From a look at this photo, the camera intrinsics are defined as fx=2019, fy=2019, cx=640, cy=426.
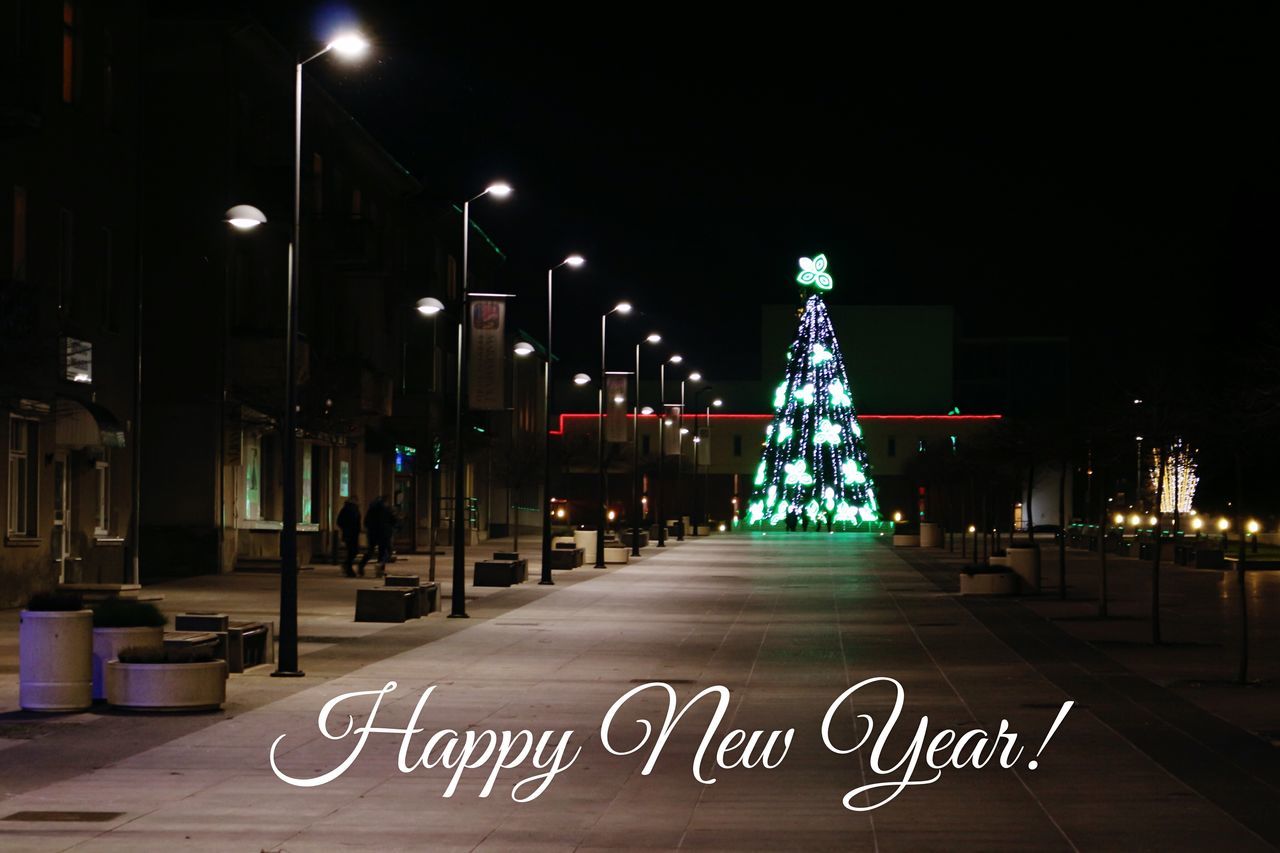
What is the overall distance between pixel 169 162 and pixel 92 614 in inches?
1167

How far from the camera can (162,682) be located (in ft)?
60.2

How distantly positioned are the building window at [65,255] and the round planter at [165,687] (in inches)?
732

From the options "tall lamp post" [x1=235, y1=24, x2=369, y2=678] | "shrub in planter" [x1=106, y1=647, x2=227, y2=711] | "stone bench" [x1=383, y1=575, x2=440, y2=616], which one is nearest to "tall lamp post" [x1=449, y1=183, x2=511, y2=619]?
"stone bench" [x1=383, y1=575, x2=440, y2=616]

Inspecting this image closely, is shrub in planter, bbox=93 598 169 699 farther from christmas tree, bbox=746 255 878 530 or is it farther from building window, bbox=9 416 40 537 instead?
christmas tree, bbox=746 255 878 530

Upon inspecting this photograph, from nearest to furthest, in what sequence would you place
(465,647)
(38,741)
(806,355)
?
1. (38,741)
2. (465,647)
3. (806,355)

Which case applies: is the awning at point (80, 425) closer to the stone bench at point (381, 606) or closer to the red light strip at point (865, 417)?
the stone bench at point (381, 606)

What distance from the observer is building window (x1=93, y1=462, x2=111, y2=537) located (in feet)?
132

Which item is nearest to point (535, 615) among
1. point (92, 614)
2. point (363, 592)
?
point (363, 592)

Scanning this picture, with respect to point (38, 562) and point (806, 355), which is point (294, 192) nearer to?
point (38, 562)

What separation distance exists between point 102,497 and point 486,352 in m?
8.37

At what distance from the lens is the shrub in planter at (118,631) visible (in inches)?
755

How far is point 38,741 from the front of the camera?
1638 cm

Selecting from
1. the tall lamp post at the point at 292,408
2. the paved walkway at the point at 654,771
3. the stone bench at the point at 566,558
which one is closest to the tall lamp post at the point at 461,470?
the paved walkway at the point at 654,771

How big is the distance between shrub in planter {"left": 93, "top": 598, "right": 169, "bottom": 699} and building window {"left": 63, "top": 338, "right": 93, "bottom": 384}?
15688 mm
